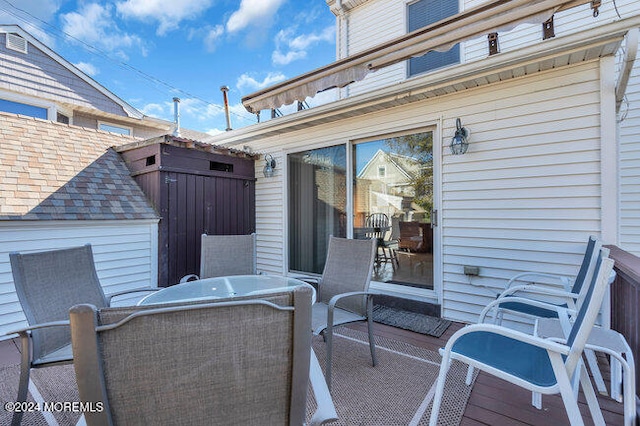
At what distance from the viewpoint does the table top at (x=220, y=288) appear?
208 centimetres

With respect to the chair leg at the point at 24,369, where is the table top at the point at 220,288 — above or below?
above

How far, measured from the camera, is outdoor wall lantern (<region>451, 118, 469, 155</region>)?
3039 millimetres

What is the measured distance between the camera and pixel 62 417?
5.70ft

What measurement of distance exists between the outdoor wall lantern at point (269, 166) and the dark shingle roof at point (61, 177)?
1754 mm

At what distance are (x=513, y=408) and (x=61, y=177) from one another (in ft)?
16.0

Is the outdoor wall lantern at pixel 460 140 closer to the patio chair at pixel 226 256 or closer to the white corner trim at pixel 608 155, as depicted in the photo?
the white corner trim at pixel 608 155

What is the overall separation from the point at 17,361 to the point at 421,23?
6.86 metres

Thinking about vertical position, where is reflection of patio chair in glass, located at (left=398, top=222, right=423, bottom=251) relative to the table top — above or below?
above

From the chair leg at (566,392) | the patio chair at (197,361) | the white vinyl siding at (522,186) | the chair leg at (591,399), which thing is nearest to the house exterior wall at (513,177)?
the white vinyl siding at (522,186)

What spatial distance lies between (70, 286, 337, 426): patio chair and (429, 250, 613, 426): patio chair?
0.98 meters

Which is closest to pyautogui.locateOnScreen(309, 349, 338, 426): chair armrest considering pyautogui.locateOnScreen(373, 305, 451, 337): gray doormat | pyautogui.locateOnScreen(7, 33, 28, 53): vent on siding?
pyautogui.locateOnScreen(373, 305, 451, 337): gray doormat

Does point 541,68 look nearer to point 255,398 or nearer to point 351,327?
point 351,327

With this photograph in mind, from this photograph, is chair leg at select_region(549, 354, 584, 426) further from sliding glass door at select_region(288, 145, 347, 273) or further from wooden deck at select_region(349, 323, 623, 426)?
sliding glass door at select_region(288, 145, 347, 273)

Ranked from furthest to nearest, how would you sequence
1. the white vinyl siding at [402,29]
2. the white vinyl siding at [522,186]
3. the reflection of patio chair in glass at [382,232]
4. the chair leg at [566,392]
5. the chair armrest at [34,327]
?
Result: the white vinyl siding at [402,29] → the reflection of patio chair in glass at [382,232] → the white vinyl siding at [522,186] → the chair armrest at [34,327] → the chair leg at [566,392]
